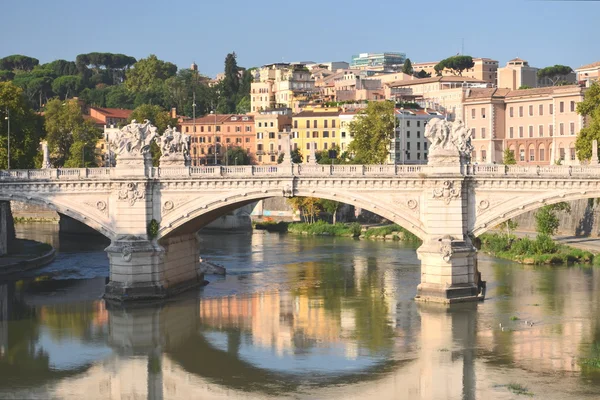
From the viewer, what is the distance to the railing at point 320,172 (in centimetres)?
3638

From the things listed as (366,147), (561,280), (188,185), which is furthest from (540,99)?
(188,185)

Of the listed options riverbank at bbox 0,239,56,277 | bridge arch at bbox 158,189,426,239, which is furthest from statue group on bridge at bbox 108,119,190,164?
riverbank at bbox 0,239,56,277

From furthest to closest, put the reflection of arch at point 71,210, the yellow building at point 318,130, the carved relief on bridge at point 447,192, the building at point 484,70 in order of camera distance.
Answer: the building at point 484,70 < the yellow building at point 318,130 < the reflection of arch at point 71,210 < the carved relief on bridge at point 447,192

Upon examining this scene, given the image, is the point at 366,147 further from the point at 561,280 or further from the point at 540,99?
the point at 561,280

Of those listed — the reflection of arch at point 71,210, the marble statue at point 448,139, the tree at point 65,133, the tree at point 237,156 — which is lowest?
the reflection of arch at point 71,210

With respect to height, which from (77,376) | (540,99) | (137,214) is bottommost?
(77,376)

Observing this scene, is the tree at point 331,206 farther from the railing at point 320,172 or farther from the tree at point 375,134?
the railing at point 320,172

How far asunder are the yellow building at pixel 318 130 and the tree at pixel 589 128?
32.9m

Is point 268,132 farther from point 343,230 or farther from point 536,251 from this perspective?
point 536,251

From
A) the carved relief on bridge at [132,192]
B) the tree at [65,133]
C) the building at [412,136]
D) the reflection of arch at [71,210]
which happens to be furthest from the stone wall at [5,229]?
the building at [412,136]

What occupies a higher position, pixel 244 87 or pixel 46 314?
pixel 244 87

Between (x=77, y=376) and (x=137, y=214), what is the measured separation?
10794 mm

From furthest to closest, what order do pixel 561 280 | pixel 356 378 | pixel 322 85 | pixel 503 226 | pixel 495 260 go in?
pixel 322 85, pixel 503 226, pixel 495 260, pixel 561 280, pixel 356 378

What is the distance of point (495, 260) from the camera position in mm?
50062
